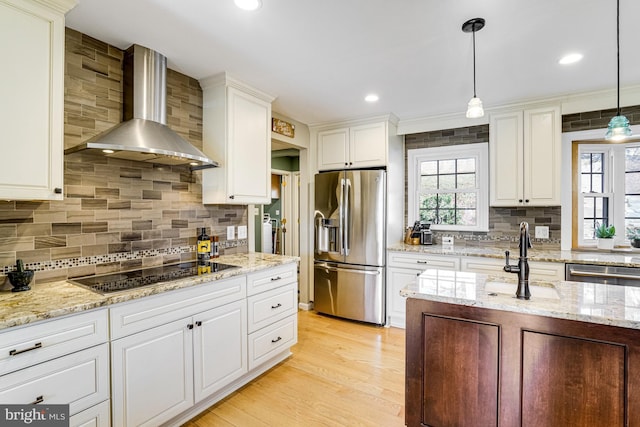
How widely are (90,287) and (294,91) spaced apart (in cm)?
229

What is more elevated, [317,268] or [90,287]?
[90,287]

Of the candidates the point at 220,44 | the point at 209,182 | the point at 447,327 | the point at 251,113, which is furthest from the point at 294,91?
the point at 447,327

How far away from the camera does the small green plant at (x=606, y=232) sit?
125 inches

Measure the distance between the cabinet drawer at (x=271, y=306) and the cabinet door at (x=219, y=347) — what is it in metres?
0.09

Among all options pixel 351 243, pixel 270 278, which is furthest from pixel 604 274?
pixel 270 278

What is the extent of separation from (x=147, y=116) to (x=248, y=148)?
86cm

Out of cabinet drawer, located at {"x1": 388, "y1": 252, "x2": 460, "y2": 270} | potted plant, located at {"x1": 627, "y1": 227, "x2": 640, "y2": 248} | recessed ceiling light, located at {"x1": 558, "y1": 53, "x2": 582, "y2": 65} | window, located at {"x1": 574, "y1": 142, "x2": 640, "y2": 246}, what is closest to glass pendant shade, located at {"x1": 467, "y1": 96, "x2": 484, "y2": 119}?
recessed ceiling light, located at {"x1": 558, "y1": 53, "x2": 582, "y2": 65}

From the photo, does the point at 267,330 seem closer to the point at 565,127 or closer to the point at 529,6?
the point at 529,6

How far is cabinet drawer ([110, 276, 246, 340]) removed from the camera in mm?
1635

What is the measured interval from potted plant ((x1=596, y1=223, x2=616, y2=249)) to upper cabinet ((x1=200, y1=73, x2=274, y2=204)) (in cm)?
355

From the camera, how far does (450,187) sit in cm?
396

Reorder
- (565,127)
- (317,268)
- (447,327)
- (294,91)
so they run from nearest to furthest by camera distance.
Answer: (447,327) < (294,91) < (565,127) < (317,268)

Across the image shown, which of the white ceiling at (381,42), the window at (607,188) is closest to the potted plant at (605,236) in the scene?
the window at (607,188)

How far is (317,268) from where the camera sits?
3.97 meters
